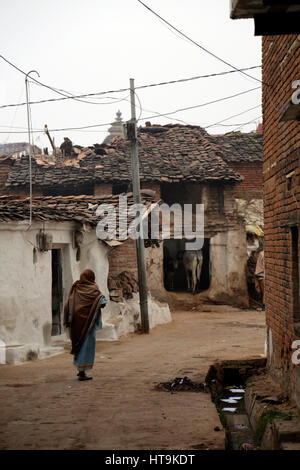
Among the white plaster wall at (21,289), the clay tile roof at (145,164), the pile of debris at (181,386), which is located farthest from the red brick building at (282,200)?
the clay tile roof at (145,164)

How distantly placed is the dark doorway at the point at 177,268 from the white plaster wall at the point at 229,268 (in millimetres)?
1207

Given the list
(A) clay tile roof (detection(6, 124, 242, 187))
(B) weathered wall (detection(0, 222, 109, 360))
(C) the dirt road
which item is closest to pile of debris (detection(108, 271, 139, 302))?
(C) the dirt road

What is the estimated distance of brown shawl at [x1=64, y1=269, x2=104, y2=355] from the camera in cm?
861

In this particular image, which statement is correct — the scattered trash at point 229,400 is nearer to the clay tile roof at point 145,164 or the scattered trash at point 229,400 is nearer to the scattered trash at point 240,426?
the scattered trash at point 240,426

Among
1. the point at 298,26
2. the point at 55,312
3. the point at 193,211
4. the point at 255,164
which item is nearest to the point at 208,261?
the point at 193,211

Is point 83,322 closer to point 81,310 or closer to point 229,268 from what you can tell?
point 81,310

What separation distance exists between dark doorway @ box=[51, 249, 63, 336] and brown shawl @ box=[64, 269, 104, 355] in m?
4.05

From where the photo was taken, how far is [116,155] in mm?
22125

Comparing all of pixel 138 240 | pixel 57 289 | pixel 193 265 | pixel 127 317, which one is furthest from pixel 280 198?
pixel 193 265

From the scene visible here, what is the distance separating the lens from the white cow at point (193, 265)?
21438 mm

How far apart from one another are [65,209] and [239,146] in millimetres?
12735

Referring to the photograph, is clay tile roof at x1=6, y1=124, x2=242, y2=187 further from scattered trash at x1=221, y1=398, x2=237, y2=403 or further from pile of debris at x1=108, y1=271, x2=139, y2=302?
scattered trash at x1=221, y1=398, x2=237, y2=403

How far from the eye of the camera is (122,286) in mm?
15234

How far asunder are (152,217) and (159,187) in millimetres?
2115
